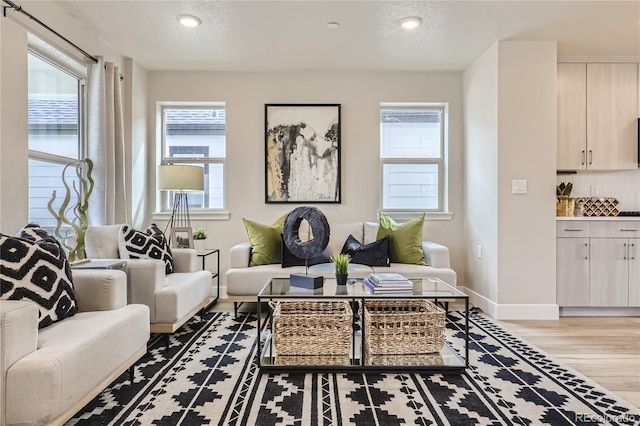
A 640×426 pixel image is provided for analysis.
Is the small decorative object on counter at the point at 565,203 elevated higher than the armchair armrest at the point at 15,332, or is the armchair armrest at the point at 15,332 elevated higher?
the small decorative object on counter at the point at 565,203

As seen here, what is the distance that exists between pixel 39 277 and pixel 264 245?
214 cm

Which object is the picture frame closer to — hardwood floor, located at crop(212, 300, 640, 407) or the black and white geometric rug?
hardwood floor, located at crop(212, 300, 640, 407)

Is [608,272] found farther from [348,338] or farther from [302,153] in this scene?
[302,153]

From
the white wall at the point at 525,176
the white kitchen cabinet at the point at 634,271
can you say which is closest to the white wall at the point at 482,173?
the white wall at the point at 525,176

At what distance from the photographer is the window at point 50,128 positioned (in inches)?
116

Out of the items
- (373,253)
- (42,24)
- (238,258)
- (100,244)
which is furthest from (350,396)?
(42,24)

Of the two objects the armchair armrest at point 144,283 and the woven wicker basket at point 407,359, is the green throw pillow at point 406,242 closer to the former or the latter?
the woven wicker basket at point 407,359

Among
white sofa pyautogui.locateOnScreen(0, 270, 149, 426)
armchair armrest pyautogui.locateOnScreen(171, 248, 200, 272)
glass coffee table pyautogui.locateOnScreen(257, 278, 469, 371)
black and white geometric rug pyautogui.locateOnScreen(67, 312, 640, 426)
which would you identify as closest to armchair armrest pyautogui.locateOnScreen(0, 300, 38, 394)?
white sofa pyautogui.locateOnScreen(0, 270, 149, 426)

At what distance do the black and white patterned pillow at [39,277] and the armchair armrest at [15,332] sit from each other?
311 millimetres

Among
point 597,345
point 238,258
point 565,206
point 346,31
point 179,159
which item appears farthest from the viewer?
point 179,159

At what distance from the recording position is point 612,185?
13.2 feet

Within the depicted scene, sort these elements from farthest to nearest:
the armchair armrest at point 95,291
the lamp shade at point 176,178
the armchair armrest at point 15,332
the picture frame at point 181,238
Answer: the picture frame at point 181,238
the lamp shade at point 176,178
the armchair armrest at point 95,291
the armchair armrest at point 15,332

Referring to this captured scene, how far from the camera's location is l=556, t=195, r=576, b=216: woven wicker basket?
378 cm

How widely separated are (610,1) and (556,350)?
8.45 feet
